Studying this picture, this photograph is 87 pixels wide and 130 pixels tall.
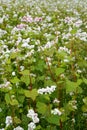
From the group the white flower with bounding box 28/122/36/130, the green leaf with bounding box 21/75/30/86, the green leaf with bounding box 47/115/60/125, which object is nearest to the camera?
the white flower with bounding box 28/122/36/130

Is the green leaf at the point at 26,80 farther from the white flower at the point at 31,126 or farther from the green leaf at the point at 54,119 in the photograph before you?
the white flower at the point at 31,126

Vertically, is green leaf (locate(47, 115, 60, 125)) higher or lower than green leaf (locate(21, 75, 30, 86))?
lower

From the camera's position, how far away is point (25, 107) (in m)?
4.46

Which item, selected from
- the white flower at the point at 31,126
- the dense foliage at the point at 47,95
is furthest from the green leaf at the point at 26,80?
the white flower at the point at 31,126

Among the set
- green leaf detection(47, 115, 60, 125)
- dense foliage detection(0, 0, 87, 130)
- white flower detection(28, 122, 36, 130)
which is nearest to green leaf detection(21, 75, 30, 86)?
dense foliage detection(0, 0, 87, 130)

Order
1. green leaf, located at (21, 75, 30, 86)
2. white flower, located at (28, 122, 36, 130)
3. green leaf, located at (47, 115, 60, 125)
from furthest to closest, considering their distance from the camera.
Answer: green leaf, located at (21, 75, 30, 86), green leaf, located at (47, 115, 60, 125), white flower, located at (28, 122, 36, 130)

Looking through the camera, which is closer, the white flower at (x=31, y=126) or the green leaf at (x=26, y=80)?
the white flower at (x=31, y=126)

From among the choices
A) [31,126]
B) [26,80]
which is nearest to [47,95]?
[26,80]

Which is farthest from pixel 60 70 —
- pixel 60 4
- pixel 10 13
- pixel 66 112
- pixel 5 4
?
pixel 60 4

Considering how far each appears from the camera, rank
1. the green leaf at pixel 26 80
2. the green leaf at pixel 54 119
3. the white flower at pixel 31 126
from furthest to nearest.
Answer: the green leaf at pixel 26 80
the green leaf at pixel 54 119
the white flower at pixel 31 126

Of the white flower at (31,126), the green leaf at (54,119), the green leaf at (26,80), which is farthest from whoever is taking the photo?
the green leaf at (26,80)

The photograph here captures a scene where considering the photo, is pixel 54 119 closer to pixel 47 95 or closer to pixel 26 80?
pixel 47 95

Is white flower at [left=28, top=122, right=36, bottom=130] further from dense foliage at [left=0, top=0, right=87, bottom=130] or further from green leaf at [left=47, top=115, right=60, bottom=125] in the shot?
green leaf at [left=47, top=115, right=60, bottom=125]

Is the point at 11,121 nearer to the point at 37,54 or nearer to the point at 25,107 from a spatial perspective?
the point at 25,107
